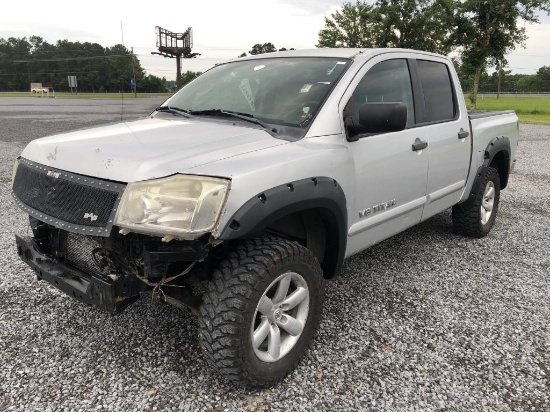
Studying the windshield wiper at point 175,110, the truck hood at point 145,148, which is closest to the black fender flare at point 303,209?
the truck hood at point 145,148

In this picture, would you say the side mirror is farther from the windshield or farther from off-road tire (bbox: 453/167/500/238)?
off-road tire (bbox: 453/167/500/238)

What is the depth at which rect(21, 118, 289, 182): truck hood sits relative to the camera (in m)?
2.08

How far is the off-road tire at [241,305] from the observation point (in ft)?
6.95

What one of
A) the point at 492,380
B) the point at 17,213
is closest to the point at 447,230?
the point at 492,380

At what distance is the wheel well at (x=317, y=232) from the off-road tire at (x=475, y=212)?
2470 mm

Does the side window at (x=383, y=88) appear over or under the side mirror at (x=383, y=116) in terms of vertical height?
over

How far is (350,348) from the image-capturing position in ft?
9.05

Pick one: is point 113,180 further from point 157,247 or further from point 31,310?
point 31,310

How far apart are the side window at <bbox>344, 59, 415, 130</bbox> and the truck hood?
0.68m

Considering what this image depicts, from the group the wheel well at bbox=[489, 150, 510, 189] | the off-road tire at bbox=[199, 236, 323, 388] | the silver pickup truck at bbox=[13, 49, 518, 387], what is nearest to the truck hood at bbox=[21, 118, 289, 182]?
the silver pickup truck at bbox=[13, 49, 518, 387]

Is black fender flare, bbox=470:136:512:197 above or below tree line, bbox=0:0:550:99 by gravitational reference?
below

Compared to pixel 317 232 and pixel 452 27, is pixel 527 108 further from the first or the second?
pixel 317 232

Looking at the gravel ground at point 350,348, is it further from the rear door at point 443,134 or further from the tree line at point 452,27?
the tree line at point 452,27

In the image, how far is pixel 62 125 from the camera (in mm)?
15898
